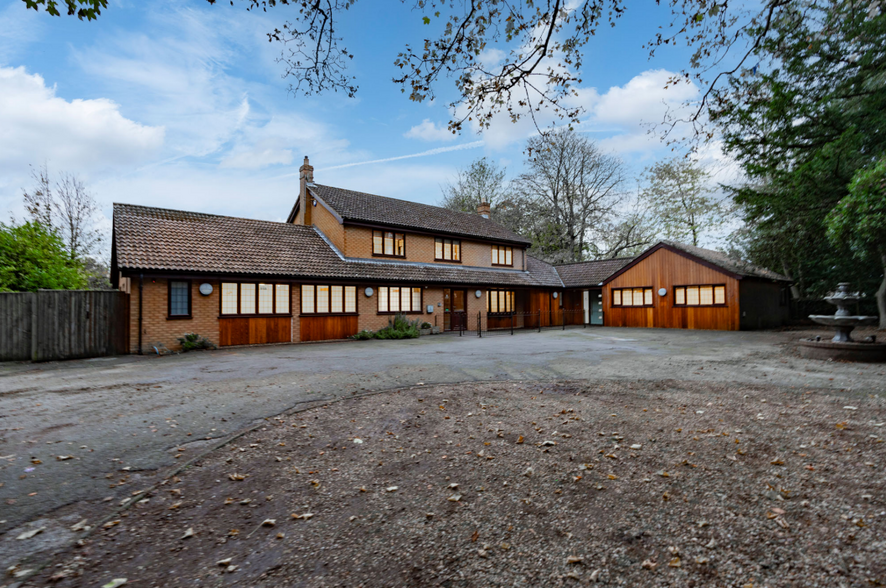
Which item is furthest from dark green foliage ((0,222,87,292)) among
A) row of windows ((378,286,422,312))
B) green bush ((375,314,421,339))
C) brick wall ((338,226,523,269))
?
row of windows ((378,286,422,312))

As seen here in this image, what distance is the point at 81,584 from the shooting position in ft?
7.93

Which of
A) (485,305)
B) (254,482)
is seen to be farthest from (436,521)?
(485,305)

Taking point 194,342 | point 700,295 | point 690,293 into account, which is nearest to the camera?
point 194,342

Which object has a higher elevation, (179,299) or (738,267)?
(738,267)

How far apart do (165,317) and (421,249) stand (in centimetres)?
1200

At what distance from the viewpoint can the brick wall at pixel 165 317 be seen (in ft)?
42.9

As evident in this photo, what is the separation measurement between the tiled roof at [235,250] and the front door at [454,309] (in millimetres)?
984

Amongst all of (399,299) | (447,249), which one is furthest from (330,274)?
(447,249)

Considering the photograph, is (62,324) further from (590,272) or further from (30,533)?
(590,272)

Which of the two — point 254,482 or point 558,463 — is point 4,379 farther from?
point 558,463

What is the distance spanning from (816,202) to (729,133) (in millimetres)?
4604

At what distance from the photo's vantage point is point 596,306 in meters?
27.5

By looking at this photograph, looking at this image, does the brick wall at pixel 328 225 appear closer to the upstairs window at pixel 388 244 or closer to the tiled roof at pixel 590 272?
the upstairs window at pixel 388 244

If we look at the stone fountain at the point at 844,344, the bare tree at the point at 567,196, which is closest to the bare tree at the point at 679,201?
the bare tree at the point at 567,196
